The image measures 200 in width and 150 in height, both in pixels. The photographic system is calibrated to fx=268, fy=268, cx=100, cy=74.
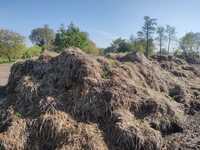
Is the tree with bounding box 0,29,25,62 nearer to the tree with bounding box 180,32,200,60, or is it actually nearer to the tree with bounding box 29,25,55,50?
the tree with bounding box 29,25,55,50

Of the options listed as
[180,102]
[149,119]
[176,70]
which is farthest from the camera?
[176,70]

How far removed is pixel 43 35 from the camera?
58.8 metres

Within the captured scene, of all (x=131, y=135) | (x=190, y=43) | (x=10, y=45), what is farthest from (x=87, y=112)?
(x=190, y=43)

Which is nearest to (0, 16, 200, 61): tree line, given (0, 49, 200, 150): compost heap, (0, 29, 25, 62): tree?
(0, 29, 25, 62): tree

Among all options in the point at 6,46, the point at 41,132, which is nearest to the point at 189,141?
the point at 41,132

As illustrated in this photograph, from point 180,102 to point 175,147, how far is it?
3.64m

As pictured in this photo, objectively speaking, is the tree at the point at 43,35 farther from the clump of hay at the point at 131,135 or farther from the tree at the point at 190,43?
the clump of hay at the point at 131,135

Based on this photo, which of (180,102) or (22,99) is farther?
(180,102)

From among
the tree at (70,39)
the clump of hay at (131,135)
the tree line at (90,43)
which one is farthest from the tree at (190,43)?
the clump of hay at (131,135)

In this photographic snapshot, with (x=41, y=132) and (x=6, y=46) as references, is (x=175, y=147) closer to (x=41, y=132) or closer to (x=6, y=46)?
(x=41, y=132)

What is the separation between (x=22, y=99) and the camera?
7.34m

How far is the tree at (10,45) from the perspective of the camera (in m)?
36.4

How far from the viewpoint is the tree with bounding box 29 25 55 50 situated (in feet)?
183

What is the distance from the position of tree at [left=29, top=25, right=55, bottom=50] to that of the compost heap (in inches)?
1766
